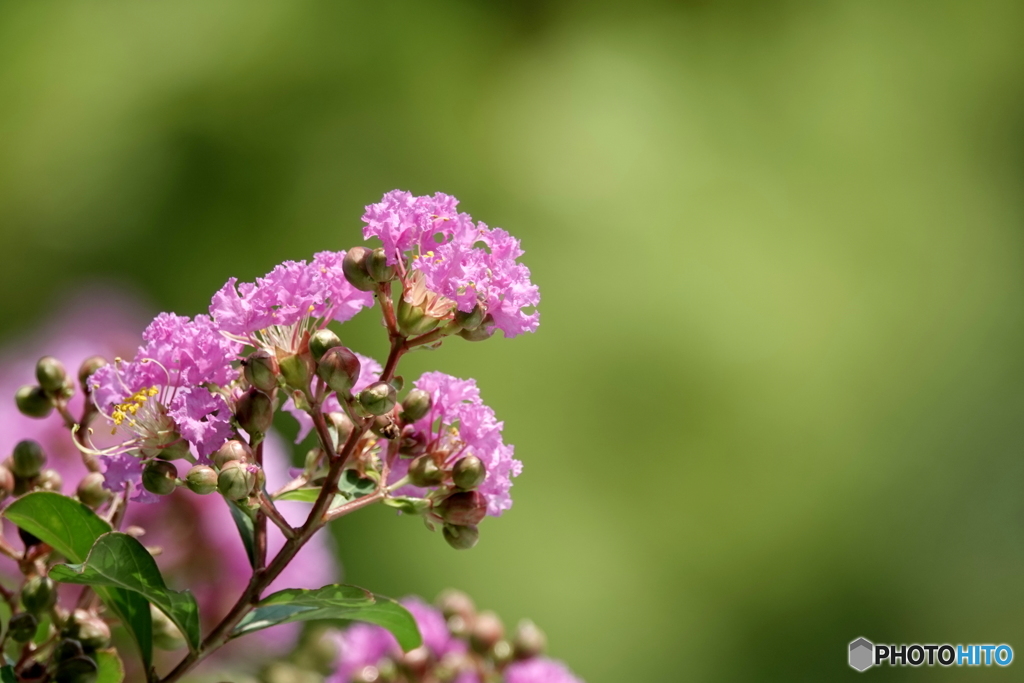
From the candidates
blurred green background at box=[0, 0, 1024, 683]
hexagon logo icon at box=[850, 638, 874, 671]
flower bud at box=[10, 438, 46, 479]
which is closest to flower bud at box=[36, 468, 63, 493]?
flower bud at box=[10, 438, 46, 479]

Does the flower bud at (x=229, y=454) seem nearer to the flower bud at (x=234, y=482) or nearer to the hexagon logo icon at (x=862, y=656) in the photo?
the flower bud at (x=234, y=482)

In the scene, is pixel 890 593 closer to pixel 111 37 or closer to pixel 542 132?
pixel 542 132

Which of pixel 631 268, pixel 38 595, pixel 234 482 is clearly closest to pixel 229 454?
pixel 234 482

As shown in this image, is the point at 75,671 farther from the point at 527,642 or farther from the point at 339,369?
the point at 527,642

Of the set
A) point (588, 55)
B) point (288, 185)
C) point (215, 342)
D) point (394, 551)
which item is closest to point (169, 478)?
point (215, 342)

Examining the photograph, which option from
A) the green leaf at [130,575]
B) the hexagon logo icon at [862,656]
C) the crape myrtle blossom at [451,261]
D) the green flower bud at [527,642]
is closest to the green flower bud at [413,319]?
the crape myrtle blossom at [451,261]
